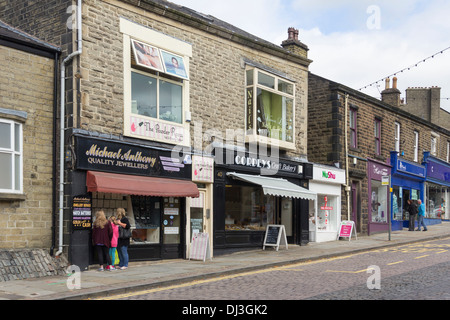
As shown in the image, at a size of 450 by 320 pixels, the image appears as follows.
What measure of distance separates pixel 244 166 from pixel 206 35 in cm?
446

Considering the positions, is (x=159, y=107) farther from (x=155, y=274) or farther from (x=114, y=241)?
(x=155, y=274)

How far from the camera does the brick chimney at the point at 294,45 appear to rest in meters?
21.5

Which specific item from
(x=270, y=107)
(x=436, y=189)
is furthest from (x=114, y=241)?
(x=436, y=189)

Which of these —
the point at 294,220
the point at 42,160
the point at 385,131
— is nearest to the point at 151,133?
the point at 42,160

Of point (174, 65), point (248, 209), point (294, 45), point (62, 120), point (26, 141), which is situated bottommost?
point (248, 209)

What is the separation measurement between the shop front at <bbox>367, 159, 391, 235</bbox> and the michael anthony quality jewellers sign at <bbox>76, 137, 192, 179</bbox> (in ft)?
41.0

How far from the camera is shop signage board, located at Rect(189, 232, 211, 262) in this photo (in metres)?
15.5

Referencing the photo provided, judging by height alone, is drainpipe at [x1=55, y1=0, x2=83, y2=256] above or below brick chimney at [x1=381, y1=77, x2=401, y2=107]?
below

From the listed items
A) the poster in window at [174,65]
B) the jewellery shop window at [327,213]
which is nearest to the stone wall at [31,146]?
the poster in window at [174,65]

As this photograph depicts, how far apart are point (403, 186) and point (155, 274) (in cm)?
2033

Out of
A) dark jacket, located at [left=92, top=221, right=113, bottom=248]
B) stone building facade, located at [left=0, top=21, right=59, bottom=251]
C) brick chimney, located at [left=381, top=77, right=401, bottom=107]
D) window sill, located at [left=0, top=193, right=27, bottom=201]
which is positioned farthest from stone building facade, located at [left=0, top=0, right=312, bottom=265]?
brick chimney, located at [left=381, top=77, right=401, bottom=107]

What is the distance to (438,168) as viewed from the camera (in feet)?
111

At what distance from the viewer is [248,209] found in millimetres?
18875

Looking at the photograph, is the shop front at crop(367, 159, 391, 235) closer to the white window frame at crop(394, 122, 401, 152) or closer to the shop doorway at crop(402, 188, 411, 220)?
the white window frame at crop(394, 122, 401, 152)
